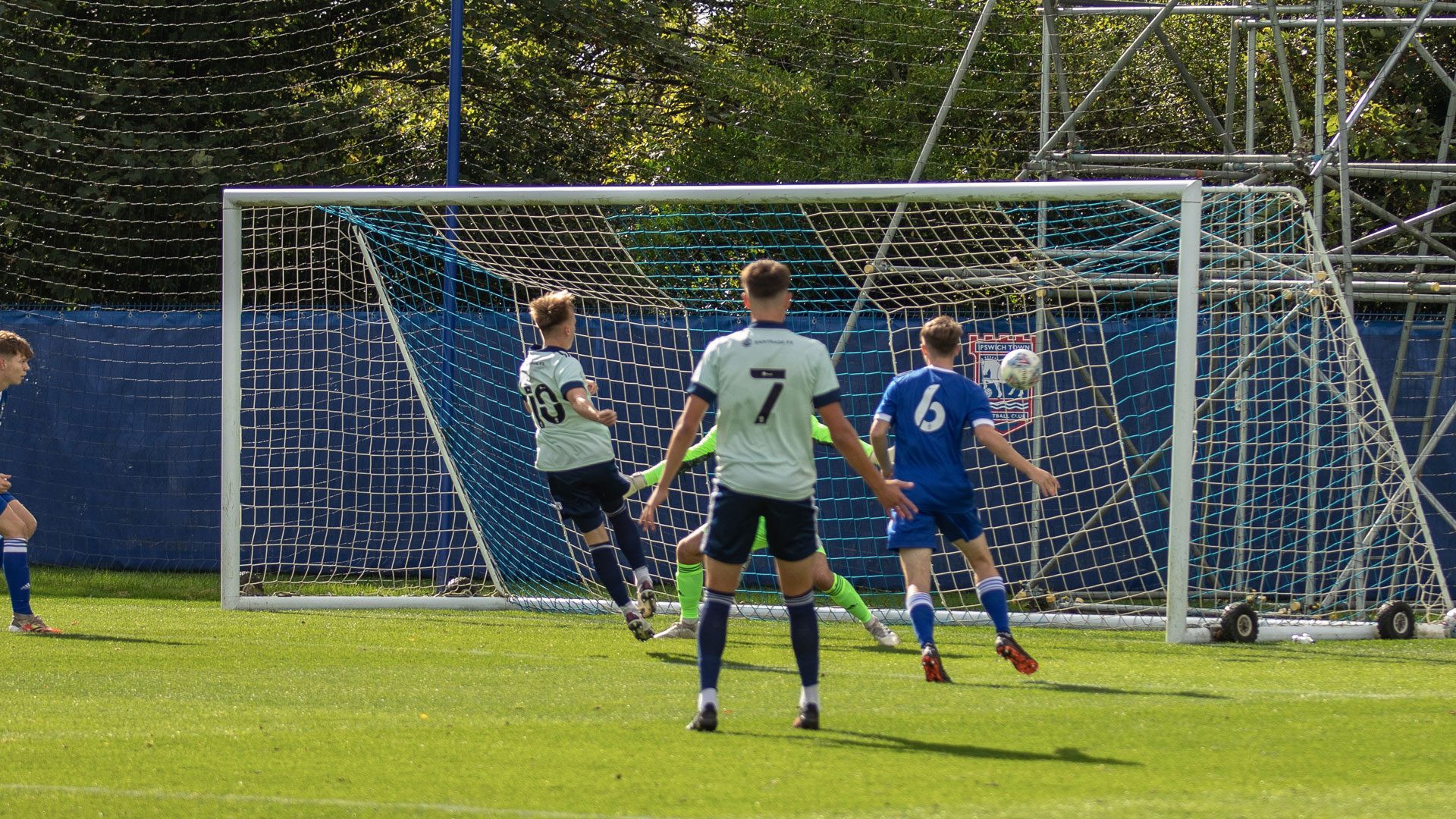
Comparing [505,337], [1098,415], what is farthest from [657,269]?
[1098,415]

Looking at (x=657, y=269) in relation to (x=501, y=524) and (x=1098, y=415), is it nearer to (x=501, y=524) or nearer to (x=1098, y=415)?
(x=501, y=524)

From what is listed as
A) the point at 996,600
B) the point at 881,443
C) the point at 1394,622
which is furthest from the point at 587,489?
the point at 1394,622

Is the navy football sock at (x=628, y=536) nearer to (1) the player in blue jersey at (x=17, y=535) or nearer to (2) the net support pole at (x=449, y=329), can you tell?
(2) the net support pole at (x=449, y=329)

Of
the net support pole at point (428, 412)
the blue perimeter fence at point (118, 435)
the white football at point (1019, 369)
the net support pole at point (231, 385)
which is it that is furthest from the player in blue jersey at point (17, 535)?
the white football at point (1019, 369)

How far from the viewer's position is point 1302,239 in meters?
9.21

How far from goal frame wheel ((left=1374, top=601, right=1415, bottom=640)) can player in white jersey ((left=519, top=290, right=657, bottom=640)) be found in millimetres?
4395

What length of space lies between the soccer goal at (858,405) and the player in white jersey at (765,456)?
365 centimetres

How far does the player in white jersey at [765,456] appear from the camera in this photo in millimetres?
5316

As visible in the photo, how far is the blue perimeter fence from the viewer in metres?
13.4

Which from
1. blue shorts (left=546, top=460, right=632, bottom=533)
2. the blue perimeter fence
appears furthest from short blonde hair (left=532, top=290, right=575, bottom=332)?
the blue perimeter fence

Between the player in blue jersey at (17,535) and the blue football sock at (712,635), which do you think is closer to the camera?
the blue football sock at (712,635)

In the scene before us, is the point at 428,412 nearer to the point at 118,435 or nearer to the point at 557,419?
the point at 557,419

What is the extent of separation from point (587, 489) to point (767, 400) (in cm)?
318

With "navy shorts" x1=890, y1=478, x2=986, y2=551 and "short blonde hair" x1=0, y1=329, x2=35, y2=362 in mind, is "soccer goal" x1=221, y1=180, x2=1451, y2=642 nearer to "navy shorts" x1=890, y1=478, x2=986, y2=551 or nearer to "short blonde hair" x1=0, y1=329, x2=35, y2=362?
"short blonde hair" x1=0, y1=329, x2=35, y2=362
